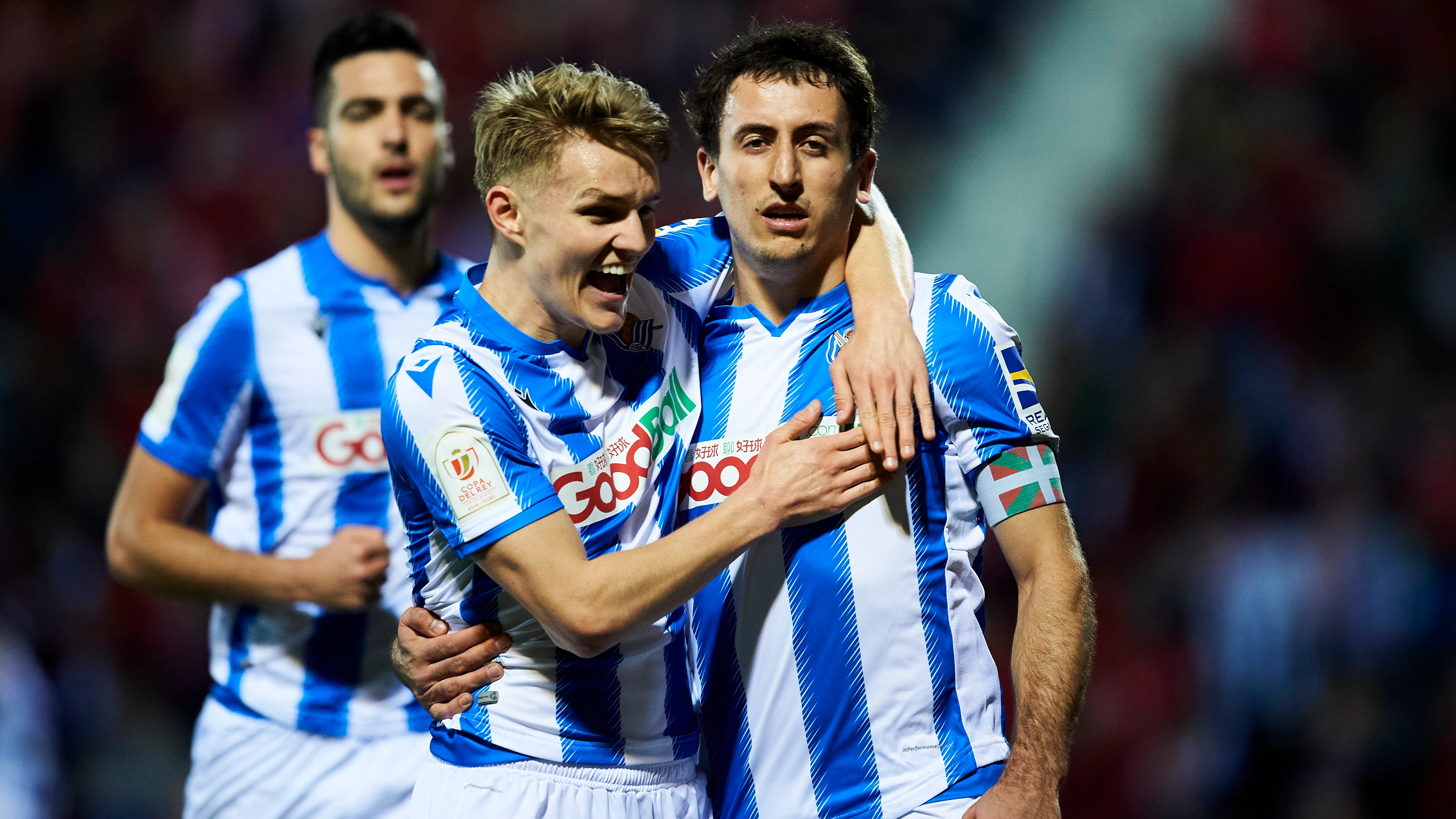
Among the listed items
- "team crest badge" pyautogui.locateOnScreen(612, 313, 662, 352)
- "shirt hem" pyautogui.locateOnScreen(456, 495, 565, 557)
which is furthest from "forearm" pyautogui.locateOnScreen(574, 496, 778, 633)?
"team crest badge" pyautogui.locateOnScreen(612, 313, 662, 352)

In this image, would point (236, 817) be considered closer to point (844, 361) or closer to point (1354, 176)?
point (844, 361)

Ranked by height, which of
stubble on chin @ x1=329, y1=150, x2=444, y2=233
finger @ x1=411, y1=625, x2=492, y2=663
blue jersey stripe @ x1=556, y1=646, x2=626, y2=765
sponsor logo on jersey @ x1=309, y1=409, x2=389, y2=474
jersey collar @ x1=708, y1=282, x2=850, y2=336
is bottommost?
blue jersey stripe @ x1=556, y1=646, x2=626, y2=765

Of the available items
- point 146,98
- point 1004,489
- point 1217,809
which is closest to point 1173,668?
point 1217,809

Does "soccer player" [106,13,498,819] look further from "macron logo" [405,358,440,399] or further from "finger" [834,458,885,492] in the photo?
"finger" [834,458,885,492]

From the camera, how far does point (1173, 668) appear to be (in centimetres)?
569

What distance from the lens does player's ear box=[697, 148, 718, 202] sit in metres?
2.62

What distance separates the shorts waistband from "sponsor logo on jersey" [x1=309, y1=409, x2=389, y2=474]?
1095mm

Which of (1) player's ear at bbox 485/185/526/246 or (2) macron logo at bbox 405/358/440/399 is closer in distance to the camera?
(2) macron logo at bbox 405/358/440/399

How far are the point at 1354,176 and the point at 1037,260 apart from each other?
163 cm

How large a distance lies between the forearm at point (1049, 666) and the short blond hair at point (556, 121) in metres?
1.04

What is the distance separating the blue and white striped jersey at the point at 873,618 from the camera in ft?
7.75

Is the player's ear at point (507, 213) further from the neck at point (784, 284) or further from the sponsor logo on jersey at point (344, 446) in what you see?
the sponsor logo on jersey at point (344, 446)

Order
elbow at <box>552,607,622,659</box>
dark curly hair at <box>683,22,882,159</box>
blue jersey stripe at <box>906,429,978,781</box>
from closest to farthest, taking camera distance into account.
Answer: elbow at <box>552,607,622,659</box> → blue jersey stripe at <box>906,429,978,781</box> → dark curly hair at <box>683,22,882,159</box>

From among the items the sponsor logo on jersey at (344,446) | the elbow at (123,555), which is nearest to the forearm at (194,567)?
the elbow at (123,555)
